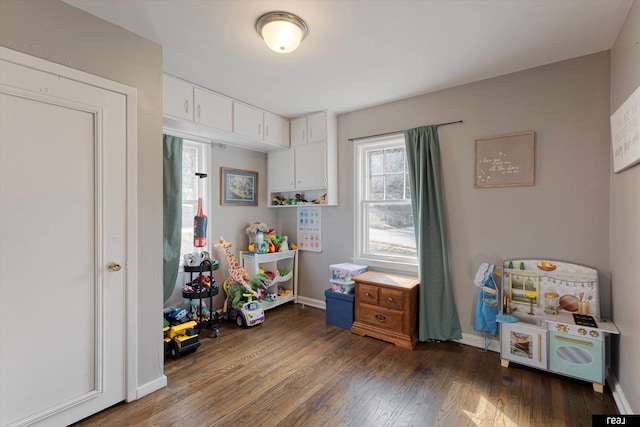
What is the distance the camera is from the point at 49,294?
1.68 meters

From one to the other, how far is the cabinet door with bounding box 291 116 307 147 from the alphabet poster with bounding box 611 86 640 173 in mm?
2813

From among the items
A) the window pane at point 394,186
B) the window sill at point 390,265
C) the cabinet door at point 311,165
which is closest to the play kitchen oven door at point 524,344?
the window sill at point 390,265

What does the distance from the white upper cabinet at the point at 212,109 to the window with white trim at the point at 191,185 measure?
50 cm

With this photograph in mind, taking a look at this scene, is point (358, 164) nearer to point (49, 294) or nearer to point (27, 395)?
point (49, 294)

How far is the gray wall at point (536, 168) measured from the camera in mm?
2277

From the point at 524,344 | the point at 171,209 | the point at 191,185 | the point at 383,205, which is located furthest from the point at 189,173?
the point at 524,344

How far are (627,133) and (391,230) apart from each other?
2090 millimetres

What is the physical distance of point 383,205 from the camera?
11.4 feet

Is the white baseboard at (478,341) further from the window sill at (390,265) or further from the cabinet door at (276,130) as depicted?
the cabinet door at (276,130)

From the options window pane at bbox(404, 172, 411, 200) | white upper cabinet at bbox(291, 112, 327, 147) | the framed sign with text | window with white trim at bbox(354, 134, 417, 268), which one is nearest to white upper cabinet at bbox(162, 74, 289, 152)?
white upper cabinet at bbox(291, 112, 327, 147)

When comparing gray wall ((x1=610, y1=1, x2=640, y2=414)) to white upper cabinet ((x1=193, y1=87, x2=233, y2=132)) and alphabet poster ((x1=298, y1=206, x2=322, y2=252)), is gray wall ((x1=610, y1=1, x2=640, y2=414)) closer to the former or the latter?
alphabet poster ((x1=298, y1=206, x2=322, y2=252))

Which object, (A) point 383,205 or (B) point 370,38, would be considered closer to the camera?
(B) point 370,38

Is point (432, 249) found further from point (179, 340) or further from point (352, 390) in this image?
point (179, 340)

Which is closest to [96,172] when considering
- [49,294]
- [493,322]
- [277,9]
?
[49,294]
